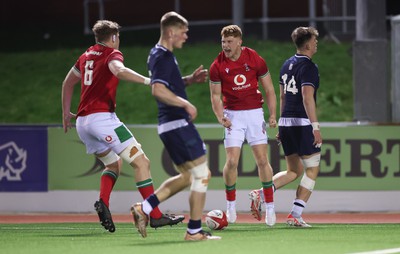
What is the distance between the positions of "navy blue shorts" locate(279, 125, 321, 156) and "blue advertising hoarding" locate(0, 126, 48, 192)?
5135mm

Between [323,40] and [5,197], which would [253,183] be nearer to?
[5,197]

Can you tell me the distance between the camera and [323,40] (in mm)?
26891

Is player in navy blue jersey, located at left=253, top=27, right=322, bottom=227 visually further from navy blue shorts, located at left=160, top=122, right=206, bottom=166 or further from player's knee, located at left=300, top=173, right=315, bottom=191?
navy blue shorts, located at left=160, top=122, right=206, bottom=166

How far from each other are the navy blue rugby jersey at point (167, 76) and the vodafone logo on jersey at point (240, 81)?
2.34m

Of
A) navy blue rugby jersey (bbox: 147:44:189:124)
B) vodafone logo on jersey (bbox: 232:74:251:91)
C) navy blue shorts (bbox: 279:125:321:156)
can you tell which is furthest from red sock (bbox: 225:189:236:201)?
navy blue rugby jersey (bbox: 147:44:189:124)

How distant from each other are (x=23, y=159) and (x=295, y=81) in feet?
18.5

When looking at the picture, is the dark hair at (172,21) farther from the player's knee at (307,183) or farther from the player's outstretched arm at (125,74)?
the player's knee at (307,183)

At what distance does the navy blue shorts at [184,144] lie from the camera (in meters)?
12.0

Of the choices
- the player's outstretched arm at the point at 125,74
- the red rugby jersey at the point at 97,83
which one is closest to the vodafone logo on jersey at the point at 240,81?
the red rugby jersey at the point at 97,83

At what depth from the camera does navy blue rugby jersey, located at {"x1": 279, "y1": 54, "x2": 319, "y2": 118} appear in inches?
564

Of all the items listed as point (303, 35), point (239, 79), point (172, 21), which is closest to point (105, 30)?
point (239, 79)

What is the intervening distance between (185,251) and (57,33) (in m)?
19.4

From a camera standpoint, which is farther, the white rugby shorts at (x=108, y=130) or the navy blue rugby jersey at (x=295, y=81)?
the navy blue rugby jersey at (x=295, y=81)

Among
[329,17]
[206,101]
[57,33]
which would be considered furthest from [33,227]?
[57,33]
